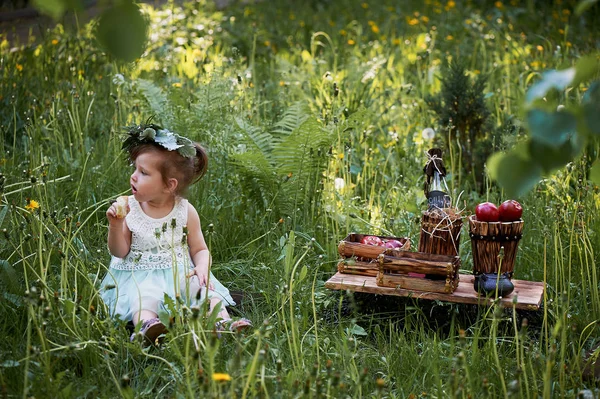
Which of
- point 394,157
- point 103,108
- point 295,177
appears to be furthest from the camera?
point 103,108

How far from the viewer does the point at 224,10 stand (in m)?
8.41

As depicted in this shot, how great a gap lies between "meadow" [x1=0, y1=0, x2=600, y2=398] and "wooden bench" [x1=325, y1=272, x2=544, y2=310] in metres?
0.09

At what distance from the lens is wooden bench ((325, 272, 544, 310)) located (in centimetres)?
280

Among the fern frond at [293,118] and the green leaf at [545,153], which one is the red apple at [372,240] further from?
the green leaf at [545,153]

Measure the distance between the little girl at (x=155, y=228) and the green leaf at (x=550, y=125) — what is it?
1.85m

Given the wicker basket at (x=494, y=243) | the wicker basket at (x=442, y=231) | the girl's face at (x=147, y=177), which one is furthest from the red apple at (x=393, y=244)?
the girl's face at (x=147, y=177)

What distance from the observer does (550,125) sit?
1217mm

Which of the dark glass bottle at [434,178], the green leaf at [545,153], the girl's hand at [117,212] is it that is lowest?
the girl's hand at [117,212]

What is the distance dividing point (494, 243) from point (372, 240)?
53cm

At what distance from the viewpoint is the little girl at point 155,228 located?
117 inches

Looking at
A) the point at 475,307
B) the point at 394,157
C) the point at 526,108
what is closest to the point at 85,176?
the point at 394,157

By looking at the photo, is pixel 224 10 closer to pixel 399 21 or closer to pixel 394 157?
pixel 399 21

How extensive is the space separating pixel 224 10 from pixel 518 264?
566 centimetres

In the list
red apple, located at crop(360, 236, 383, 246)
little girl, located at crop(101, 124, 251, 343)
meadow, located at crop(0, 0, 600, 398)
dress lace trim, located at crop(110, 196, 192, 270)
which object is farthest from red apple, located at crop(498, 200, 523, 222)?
dress lace trim, located at crop(110, 196, 192, 270)
